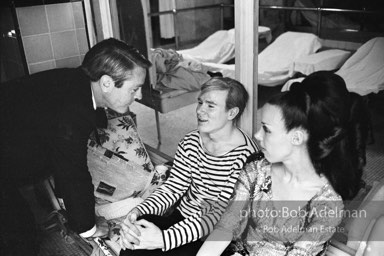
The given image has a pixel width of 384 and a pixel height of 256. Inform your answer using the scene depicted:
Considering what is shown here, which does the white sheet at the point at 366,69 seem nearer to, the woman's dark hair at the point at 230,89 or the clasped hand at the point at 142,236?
the woman's dark hair at the point at 230,89

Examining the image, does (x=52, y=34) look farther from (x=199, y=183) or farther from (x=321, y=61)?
(x=321, y=61)

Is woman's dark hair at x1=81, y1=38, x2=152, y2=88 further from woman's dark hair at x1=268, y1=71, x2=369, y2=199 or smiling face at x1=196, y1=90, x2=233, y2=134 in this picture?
woman's dark hair at x1=268, y1=71, x2=369, y2=199

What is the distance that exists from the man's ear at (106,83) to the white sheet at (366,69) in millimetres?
1601

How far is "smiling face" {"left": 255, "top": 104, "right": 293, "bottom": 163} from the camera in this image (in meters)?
1.23

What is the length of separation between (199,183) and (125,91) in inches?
20.2

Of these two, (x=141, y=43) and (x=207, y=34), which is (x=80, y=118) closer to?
(x=141, y=43)

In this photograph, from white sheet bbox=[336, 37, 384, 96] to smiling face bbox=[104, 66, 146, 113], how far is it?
149 cm

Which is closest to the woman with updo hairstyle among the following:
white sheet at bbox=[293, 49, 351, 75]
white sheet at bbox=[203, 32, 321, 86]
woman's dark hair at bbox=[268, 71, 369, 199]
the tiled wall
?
woman's dark hair at bbox=[268, 71, 369, 199]

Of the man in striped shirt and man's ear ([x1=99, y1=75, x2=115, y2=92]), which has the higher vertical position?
man's ear ([x1=99, y1=75, x2=115, y2=92])

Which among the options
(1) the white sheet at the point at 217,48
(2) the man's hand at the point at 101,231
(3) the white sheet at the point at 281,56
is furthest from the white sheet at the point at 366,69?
(2) the man's hand at the point at 101,231

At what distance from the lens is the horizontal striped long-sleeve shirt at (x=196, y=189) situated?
144 centimetres

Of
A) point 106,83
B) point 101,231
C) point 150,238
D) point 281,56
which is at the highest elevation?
point 106,83

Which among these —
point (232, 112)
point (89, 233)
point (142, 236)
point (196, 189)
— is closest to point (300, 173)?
point (232, 112)

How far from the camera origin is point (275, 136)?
1.25 meters
